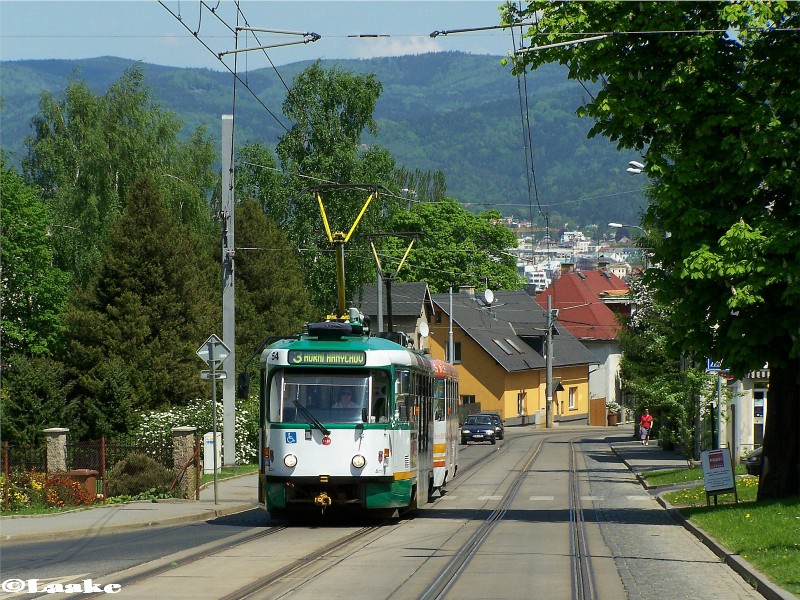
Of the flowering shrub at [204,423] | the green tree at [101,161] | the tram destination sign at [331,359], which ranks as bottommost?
the flowering shrub at [204,423]

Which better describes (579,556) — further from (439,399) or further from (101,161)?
(101,161)

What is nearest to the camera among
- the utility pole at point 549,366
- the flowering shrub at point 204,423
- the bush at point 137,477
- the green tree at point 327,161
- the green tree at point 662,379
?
the bush at point 137,477

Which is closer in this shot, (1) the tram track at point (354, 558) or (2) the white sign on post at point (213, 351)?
(1) the tram track at point (354, 558)

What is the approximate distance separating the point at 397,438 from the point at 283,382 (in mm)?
2060

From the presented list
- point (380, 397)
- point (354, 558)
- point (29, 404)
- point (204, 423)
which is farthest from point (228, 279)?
point (354, 558)

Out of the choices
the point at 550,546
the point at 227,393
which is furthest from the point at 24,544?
the point at 227,393

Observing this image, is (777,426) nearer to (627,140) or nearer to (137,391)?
(627,140)

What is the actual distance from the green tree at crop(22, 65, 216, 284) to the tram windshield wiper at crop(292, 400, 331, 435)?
108 ft

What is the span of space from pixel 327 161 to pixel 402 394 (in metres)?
46.6

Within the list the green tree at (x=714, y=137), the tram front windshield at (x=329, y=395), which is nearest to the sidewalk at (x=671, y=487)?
the green tree at (x=714, y=137)

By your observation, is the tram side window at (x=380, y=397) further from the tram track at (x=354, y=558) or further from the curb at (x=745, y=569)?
the curb at (x=745, y=569)

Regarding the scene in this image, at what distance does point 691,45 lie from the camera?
19.9 meters

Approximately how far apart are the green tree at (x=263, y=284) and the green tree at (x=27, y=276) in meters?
7.86

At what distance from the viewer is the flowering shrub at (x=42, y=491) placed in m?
22.1
